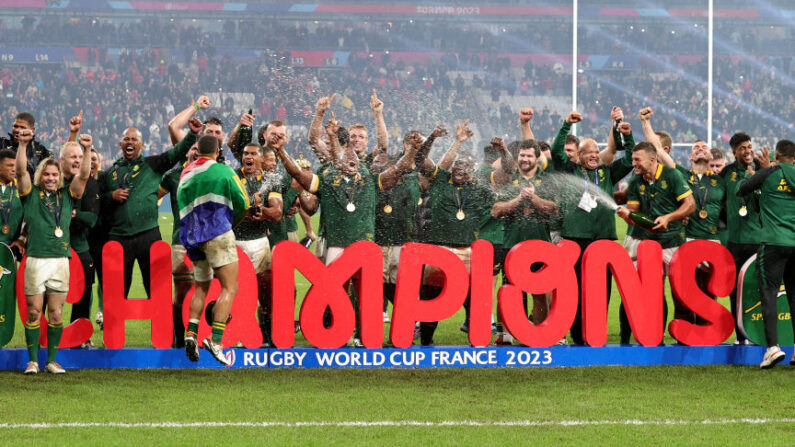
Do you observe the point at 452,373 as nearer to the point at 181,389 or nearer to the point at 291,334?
the point at 291,334

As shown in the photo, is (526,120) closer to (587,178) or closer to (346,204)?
(587,178)

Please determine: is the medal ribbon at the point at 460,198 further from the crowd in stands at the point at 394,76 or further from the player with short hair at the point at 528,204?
the crowd in stands at the point at 394,76

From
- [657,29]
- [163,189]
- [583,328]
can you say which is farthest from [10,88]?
[583,328]

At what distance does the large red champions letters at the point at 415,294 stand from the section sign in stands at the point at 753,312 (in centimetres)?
26

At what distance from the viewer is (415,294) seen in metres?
7.27

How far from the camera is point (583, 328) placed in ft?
24.7

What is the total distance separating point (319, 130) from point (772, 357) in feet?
12.1

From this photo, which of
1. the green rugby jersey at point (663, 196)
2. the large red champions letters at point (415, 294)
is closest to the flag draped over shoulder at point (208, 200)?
the large red champions letters at point (415, 294)

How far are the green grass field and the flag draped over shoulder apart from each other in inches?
40.0

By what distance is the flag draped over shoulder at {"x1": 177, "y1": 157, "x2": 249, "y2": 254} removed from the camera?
6.46 metres

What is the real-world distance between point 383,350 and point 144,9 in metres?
35.5

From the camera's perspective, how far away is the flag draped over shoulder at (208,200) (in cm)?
646

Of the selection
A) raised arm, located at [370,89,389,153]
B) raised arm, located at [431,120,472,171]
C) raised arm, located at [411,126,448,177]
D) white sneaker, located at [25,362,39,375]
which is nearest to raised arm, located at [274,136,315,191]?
raised arm, located at [370,89,389,153]

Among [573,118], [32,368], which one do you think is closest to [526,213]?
[573,118]
